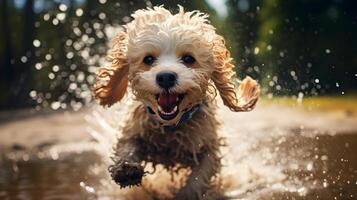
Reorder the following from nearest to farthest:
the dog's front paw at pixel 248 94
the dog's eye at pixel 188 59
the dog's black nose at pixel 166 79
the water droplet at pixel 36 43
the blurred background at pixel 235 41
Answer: the dog's black nose at pixel 166 79 < the dog's eye at pixel 188 59 < the dog's front paw at pixel 248 94 < the blurred background at pixel 235 41 < the water droplet at pixel 36 43

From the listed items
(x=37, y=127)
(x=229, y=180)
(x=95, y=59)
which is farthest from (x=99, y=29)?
(x=229, y=180)

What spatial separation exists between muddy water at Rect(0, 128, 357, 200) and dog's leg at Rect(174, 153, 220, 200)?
12.9 inches

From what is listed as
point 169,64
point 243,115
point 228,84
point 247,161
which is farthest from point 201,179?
point 243,115

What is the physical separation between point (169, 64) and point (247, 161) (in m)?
2.73

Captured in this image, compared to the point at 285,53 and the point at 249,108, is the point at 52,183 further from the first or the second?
the point at 285,53

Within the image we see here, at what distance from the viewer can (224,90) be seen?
19.0ft

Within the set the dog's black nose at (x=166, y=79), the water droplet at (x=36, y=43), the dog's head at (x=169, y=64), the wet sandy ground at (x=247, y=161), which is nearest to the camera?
the dog's black nose at (x=166, y=79)

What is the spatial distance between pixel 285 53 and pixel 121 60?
9.75 meters

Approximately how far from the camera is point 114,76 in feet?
19.0

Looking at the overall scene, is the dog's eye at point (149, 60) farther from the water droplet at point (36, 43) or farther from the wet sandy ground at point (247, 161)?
the water droplet at point (36, 43)

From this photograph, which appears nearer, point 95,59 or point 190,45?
point 190,45

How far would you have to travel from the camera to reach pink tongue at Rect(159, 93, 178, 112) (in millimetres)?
5032

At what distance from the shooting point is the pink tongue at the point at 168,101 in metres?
5.03

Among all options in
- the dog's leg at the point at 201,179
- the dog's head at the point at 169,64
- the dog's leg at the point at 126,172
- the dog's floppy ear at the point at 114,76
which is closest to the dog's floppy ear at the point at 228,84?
the dog's head at the point at 169,64
